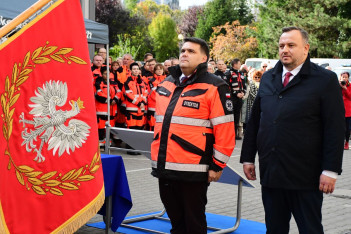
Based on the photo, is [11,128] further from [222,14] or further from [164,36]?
[164,36]

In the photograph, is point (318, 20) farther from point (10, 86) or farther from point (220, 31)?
point (10, 86)

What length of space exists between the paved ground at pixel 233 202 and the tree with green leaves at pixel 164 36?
7260cm

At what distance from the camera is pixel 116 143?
12906 mm

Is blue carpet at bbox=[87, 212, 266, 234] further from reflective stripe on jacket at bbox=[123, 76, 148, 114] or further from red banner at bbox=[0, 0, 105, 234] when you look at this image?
reflective stripe on jacket at bbox=[123, 76, 148, 114]

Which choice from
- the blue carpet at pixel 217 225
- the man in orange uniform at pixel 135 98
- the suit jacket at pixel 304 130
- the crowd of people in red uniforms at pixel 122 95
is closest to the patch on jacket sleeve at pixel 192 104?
the suit jacket at pixel 304 130

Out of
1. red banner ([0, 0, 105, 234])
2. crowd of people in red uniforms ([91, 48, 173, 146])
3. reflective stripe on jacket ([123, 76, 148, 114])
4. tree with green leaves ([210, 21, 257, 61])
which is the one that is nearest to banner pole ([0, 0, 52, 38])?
red banner ([0, 0, 105, 234])

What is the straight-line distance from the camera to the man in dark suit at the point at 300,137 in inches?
161

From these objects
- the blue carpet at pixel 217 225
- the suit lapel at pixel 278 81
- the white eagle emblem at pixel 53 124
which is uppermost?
the suit lapel at pixel 278 81

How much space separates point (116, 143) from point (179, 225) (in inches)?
319

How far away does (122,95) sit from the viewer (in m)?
12.5

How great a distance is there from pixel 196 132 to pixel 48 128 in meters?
1.17

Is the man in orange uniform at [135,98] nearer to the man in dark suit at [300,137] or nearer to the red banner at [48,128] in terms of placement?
the red banner at [48,128]

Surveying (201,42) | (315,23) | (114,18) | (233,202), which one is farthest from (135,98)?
(114,18)

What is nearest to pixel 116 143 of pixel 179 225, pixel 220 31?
pixel 179 225
